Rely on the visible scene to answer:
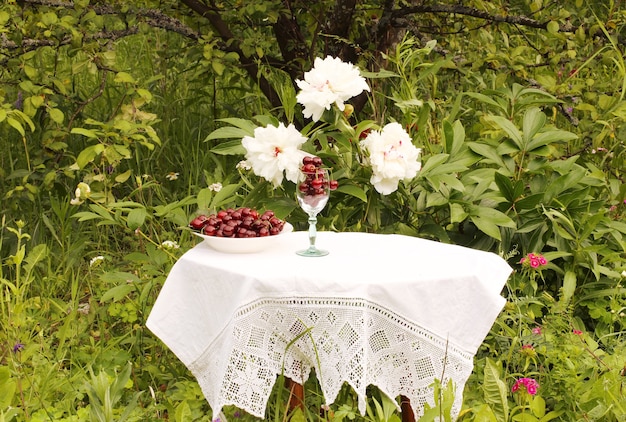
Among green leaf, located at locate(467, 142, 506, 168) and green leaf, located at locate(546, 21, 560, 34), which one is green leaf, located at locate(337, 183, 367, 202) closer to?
green leaf, located at locate(467, 142, 506, 168)

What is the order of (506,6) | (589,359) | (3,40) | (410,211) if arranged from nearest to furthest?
(589,359)
(410,211)
(3,40)
(506,6)

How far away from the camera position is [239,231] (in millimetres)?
2572

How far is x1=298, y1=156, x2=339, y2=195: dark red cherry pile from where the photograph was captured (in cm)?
256

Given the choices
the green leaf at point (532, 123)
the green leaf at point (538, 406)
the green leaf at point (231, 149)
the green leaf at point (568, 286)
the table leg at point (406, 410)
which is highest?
the green leaf at point (532, 123)

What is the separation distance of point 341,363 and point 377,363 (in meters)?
0.11

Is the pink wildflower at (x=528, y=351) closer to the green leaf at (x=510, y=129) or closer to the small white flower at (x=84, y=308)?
the green leaf at (x=510, y=129)

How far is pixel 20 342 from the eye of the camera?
3053 millimetres

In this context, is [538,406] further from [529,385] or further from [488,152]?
[488,152]

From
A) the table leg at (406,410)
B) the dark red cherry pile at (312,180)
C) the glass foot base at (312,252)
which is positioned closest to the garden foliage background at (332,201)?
the table leg at (406,410)

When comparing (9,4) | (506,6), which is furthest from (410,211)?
(9,4)

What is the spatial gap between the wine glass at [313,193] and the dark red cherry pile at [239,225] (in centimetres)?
12

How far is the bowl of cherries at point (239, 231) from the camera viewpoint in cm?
255

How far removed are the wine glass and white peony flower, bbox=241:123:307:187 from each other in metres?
0.10

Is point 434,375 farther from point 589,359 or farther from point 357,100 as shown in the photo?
point 357,100
